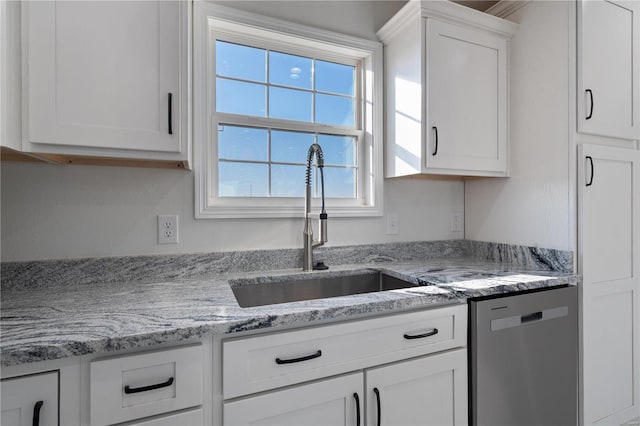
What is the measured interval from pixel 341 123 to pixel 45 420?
1774mm

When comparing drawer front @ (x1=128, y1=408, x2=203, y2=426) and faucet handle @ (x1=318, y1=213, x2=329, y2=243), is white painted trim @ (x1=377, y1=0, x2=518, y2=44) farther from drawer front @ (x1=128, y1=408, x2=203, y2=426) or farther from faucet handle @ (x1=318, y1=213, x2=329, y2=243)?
drawer front @ (x1=128, y1=408, x2=203, y2=426)

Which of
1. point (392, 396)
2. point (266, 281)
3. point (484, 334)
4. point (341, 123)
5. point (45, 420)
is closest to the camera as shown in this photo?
point (45, 420)

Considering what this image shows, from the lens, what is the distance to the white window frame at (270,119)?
1549mm

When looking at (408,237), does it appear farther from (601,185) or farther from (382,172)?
(601,185)

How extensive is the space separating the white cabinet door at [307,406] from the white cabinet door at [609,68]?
1631 millimetres

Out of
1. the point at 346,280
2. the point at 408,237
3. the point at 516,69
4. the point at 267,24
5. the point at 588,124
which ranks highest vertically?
the point at 267,24

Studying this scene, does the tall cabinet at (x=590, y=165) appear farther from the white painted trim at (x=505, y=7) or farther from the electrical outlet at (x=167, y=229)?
the electrical outlet at (x=167, y=229)

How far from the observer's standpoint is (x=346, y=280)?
5.55 ft

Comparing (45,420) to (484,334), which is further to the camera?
(484,334)

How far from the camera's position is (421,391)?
121cm

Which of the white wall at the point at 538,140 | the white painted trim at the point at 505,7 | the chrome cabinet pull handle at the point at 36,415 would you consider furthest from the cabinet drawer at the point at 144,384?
the white painted trim at the point at 505,7

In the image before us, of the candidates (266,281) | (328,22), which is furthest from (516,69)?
(266,281)

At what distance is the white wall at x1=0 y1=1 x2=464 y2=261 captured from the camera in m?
1.28

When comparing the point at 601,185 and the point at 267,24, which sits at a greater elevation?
the point at 267,24
